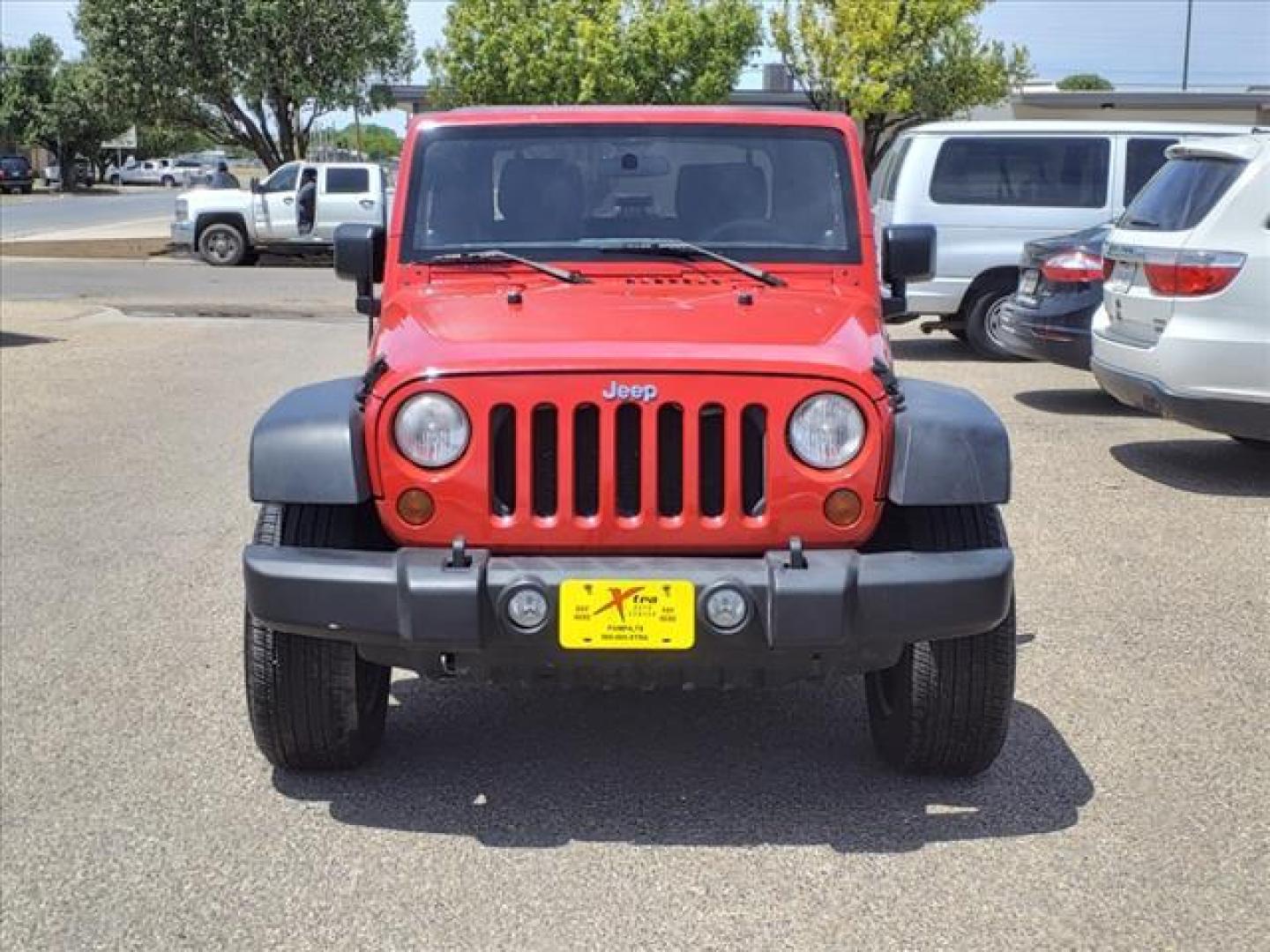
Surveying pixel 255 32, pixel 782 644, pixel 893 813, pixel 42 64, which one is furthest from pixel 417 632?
pixel 42 64

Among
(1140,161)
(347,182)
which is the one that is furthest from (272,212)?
(1140,161)

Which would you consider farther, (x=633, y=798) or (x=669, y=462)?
(x=633, y=798)

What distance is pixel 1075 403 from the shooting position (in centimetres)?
1180

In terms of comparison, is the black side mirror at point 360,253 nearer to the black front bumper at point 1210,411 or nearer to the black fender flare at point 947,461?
the black fender flare at point 947,461

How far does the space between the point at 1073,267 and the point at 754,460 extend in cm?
743

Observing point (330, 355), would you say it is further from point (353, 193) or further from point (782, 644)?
point (353, 193)

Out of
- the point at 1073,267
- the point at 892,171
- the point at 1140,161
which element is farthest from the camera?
the point at 892,171

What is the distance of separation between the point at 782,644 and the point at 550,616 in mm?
544

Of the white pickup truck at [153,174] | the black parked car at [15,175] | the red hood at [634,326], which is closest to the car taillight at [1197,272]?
the red hood at [634,326]

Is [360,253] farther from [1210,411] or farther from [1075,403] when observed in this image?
[1075,403]

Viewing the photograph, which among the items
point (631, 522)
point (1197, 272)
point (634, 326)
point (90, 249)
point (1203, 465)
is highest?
point (634, 326)

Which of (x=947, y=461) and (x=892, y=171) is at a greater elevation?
(x=892, y=171)

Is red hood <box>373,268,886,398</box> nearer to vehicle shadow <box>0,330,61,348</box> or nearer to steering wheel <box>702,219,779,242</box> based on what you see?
steering wheel <box>702,219,779,242</box>

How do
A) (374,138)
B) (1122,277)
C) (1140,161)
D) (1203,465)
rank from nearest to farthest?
(1122,277) → (1203,465) → (1140,161) → (374,138)
